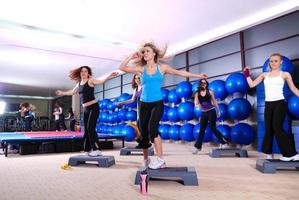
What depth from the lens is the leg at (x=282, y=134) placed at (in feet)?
9.64

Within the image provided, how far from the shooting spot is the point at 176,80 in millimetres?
7566

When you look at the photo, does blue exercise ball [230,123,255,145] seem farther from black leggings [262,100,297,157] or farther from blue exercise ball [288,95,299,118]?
black leggings [262,100,297,157]

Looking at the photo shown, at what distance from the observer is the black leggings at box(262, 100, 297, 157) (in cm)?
294

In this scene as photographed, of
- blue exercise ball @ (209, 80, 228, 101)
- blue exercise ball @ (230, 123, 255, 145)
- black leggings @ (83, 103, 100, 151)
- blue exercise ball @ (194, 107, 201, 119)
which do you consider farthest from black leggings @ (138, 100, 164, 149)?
blue exercise ball @ (194, 107, 201, 119)

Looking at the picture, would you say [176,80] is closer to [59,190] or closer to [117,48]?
[117,48]

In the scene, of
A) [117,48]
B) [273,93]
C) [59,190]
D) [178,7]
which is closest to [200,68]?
[178,7]

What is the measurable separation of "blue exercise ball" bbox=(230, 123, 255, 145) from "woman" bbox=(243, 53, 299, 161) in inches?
66.8

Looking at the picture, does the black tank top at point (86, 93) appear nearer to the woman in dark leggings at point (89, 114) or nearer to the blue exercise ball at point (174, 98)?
the woman in dark leggings at point (89, 114)

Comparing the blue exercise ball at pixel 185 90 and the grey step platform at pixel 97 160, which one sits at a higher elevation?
the blue exercise ball at pixel 185 90

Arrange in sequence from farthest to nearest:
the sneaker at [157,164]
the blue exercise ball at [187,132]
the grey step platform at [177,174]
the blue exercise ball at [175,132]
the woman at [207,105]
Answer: the blue exercise ball at [175,132] < the blue exercise ball at [187,132] < the woman at [207,105] < the sneaker at [157,164] < the grey step platform at [177,174]

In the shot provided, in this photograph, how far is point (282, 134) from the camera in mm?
Result: 2961

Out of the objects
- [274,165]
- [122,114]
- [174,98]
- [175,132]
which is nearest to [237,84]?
[174,98]

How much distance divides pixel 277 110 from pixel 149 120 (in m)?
1.58

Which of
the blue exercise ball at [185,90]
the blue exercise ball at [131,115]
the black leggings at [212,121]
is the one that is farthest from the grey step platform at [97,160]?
the blue exercise ball at [131,115]
